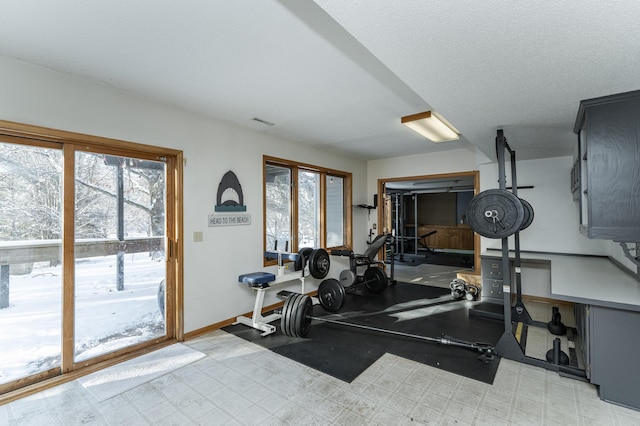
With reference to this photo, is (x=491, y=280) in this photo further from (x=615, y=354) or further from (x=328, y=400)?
(x=328, y=400)

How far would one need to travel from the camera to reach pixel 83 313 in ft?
8.61

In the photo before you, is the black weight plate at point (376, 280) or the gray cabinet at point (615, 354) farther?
the black weight plate at point (376, 280)

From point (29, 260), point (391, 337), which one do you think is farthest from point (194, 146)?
point (391, 337)

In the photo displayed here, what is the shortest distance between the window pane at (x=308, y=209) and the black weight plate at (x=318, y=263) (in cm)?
88

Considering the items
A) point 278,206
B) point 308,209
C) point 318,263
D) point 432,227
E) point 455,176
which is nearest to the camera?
point 318,263

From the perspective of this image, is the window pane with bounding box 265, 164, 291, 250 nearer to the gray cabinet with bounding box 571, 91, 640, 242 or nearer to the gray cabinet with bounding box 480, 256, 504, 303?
the gray cabinet with bounding box 480, 256, 504, 303

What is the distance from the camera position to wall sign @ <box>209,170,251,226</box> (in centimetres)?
353

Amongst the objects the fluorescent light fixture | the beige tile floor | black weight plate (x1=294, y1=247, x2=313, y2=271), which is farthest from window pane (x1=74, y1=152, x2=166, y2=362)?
the fluorescent light fixture

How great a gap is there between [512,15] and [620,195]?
65.0 inches

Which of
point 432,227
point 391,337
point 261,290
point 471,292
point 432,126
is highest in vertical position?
point 432,126

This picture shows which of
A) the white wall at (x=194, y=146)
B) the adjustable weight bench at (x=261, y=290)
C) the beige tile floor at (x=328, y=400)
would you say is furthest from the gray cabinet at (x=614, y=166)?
the white wall at (x=194, y=146)

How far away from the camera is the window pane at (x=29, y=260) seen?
226 cm

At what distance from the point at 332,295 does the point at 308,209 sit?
1.80 m

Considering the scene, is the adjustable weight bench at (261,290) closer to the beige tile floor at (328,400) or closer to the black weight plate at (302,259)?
the black weight plate at (302,259)
